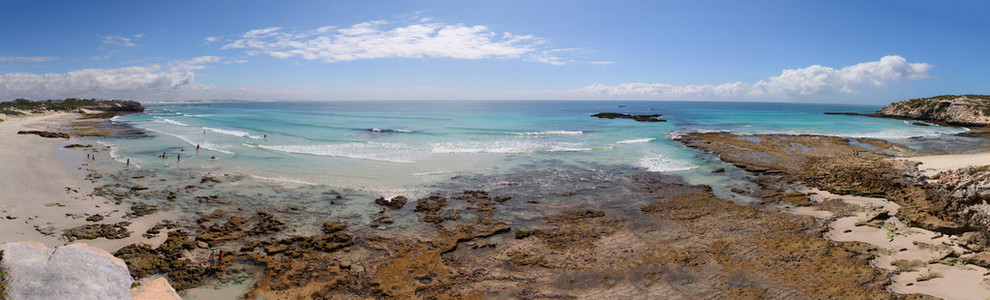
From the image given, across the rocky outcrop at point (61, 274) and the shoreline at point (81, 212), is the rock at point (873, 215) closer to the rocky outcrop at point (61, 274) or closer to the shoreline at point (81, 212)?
the shoreline at point (81, 212)

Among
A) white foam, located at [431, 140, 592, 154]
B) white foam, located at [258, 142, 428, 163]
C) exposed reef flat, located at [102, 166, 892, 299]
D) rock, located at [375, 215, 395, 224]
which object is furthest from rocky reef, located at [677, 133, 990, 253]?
white foam, located at [258, 142, 428, 163]

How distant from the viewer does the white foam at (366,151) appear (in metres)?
29.3

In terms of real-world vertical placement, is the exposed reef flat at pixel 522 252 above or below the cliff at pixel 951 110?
below

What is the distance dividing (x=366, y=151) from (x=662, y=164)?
2233 centimetres

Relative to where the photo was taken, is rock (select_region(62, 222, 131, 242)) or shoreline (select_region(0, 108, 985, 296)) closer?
shoreline (select_region(0, 108, 985, 296))

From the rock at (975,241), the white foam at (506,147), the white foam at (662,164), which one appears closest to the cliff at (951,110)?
the white foam at (662,164)

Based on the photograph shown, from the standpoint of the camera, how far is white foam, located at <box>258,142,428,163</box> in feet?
96.1

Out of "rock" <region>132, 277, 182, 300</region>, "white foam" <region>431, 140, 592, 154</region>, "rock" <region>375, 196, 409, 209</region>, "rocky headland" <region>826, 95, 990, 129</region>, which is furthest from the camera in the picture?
"rocky headland" <region>826, 95, 990, 129</region>

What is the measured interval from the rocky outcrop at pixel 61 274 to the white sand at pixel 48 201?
696cm

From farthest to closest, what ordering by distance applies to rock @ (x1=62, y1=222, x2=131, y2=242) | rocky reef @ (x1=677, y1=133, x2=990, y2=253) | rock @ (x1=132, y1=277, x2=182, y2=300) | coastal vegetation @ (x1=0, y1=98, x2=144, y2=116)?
coastal vegetation @ (x1=0, y1=98, x2=144, y2=116) < rocky reef @ (x1=677, y1=133, x2=990, y2=253) < rock @ (x1=62, y1=222, x2=131, y2=242) < rock @ (x1=132, y1=277, x2=182, y2=300)

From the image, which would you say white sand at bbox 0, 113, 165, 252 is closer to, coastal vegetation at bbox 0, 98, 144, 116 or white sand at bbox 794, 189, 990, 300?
white sand at bbox 794, 189, 990, 300

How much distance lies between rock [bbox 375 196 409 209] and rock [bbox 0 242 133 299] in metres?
10.0

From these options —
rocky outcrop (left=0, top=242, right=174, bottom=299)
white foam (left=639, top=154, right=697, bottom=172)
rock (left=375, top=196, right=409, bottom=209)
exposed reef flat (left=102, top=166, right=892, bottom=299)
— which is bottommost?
exposed reef flat (left=102, top=166, right=892, bottom=299)

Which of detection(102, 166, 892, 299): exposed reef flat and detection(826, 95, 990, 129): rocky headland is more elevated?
detection(826, 95, 990, 129): rocky headland
